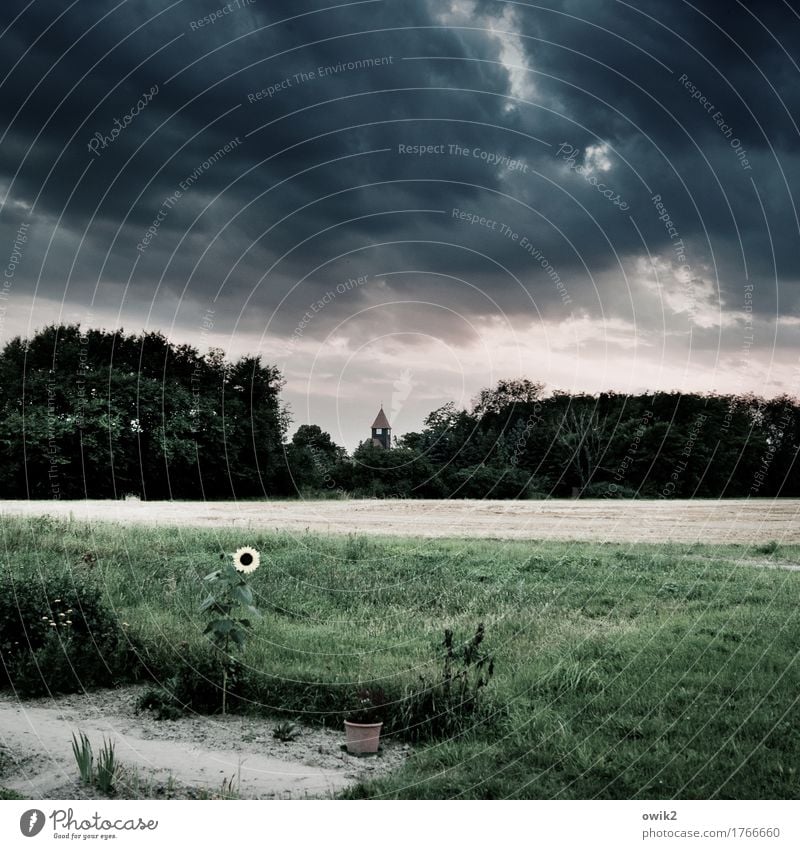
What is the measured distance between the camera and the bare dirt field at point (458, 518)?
17656mm

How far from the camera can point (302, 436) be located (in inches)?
567

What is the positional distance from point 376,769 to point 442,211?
5607 mm

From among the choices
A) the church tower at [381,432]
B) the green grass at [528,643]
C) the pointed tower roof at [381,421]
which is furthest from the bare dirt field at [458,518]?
the pointed tower roof at [381,421]

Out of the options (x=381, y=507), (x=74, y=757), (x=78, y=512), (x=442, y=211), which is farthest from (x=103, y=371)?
(x=74, y=757)

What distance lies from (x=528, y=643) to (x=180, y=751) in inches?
150

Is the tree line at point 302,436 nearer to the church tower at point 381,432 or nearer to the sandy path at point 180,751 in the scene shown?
the church tower at point 381,432

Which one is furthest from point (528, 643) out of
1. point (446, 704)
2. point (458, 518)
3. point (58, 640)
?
point (458, 518)

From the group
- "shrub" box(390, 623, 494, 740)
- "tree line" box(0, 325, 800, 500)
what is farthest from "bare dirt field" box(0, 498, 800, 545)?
"shrub" box(390, 623, 494, 740)

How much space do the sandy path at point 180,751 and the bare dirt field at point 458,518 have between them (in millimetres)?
9765

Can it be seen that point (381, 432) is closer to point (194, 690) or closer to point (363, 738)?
point (194, 690)

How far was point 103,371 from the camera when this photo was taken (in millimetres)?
20344

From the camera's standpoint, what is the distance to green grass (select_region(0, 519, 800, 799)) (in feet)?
16.8

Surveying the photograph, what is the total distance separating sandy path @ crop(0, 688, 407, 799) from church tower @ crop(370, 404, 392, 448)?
4.73 meters

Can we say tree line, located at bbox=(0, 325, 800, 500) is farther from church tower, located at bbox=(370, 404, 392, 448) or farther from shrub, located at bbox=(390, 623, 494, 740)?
shrub, located at bbox=(390, 623, 494, 740)
